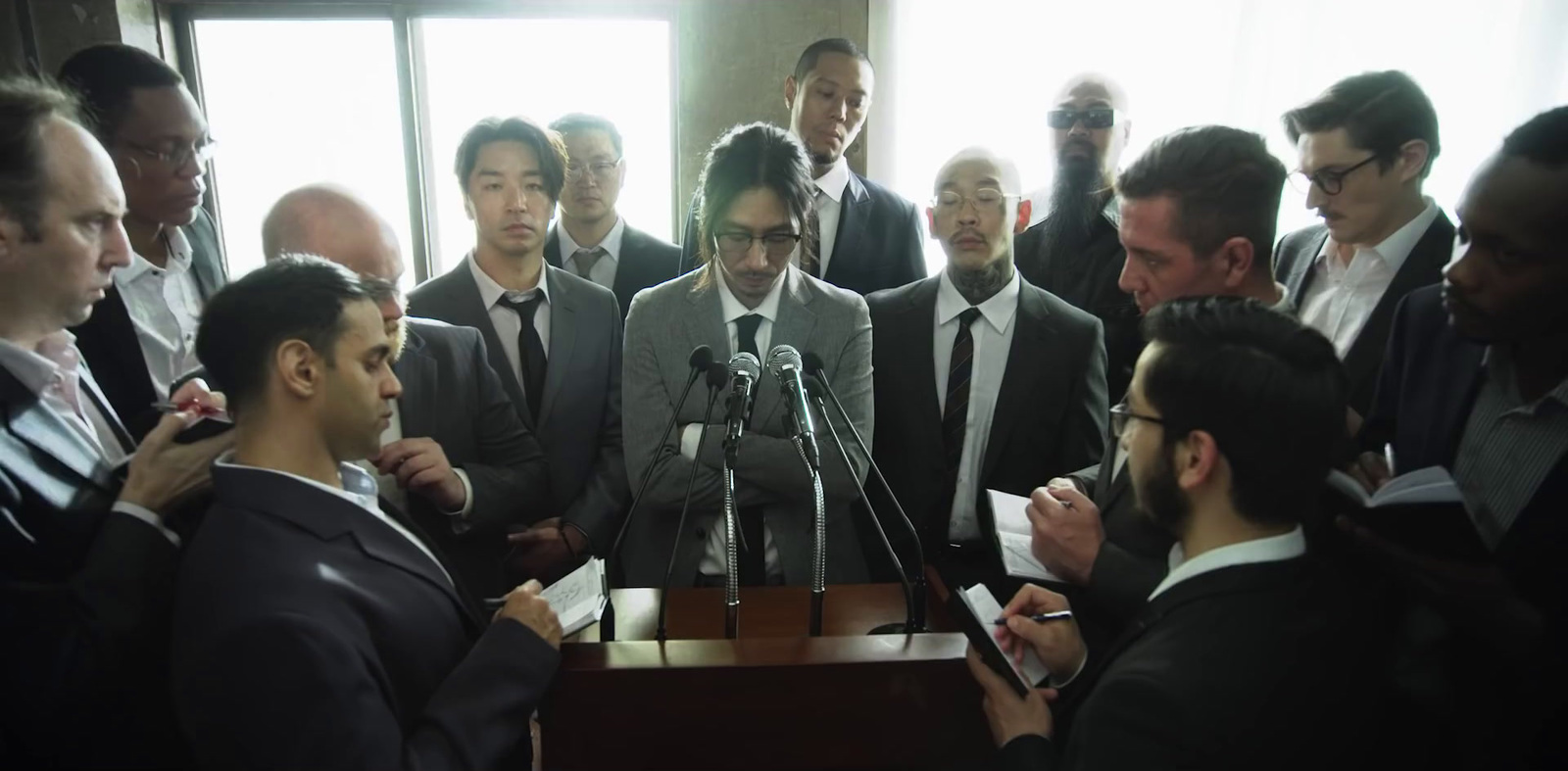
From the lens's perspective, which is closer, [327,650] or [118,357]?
[327,650]

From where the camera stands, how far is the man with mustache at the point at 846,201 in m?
2.85

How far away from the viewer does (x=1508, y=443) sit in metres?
1.20

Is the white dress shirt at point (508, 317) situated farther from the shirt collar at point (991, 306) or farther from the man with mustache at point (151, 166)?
the shirt collar at point (991, 306)

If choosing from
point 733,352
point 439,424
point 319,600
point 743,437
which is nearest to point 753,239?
point 733,352

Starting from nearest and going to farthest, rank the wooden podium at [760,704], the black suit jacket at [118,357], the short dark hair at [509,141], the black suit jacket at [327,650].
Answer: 1. the black suit jacket at [327,650]
2. the wooden podium at [760,704]
3. the black suit jacket at [118,357]
4. the short dark hair at [509,141]

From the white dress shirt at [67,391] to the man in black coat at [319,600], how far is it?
230 mm

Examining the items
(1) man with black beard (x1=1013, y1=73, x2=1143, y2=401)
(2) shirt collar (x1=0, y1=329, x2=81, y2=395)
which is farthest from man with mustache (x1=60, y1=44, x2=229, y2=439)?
(1) man with black beard (x1=1013, y1=73, x2=1143, y2=401)

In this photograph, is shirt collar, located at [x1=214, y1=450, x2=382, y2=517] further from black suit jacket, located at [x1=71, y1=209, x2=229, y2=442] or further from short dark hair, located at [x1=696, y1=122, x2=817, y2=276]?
short dark hair, located at [x1=696, y1=122, x2=817, y2=276]

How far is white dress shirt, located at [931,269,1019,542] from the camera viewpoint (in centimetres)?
207

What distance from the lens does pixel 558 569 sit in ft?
6.73

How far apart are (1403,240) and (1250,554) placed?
149 cm

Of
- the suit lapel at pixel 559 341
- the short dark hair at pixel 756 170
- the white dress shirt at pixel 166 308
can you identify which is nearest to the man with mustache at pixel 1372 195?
the short dark hair at pixel 756 170

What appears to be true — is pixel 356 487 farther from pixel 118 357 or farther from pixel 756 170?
pixel 756 170

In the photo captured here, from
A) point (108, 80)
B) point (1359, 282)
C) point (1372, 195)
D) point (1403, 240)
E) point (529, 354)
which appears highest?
point (108, 80)
